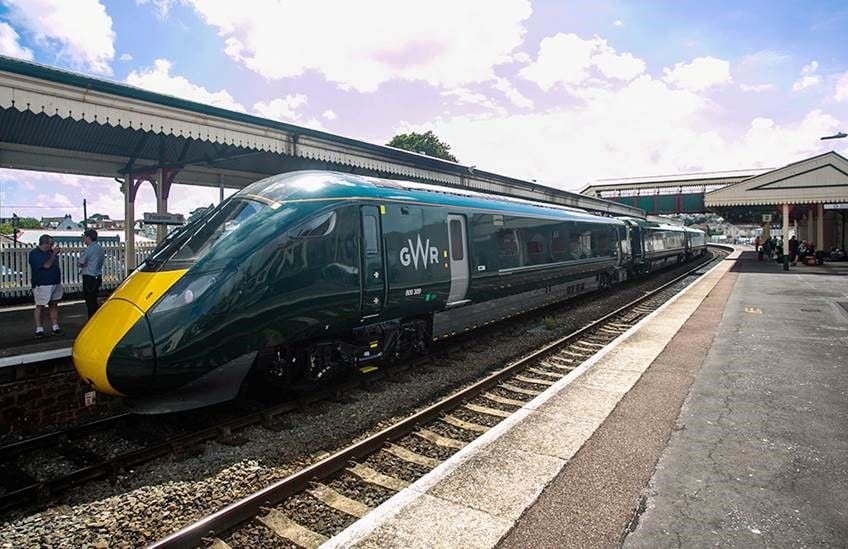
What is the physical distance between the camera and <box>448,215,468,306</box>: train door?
8.69m

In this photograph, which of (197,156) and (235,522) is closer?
(235,522)

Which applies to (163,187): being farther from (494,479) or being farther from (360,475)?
(494,479)

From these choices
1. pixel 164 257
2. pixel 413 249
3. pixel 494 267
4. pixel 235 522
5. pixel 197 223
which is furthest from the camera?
pixel 494 267

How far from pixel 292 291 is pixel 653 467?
4.09 m

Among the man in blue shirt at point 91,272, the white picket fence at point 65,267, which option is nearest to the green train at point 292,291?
the man in blue shirt at point 91,272

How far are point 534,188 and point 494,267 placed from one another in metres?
13.0

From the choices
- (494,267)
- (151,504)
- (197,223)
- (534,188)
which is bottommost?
(151,504)

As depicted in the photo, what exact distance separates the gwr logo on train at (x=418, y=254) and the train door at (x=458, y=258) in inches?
22.4

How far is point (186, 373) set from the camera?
5.20m

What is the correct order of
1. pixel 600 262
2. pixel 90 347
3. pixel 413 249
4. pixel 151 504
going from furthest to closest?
pixel 600 262 < pixel 413 249 < pixel 90 347 < pixel 151 504

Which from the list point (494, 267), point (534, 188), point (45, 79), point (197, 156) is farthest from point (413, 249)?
point (534, 188)

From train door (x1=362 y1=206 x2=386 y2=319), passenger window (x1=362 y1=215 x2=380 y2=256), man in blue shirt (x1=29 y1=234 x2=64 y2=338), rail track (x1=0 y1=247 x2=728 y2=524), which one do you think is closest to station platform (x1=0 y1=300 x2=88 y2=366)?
man in blue shirt (x1=29 y1=234 x2=64 y2=338)

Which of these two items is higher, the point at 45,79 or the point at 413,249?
the point at 45,79

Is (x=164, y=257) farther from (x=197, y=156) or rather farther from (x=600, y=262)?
(x=600, y=262)
